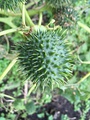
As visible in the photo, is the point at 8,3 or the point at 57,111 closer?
the point at 8,3

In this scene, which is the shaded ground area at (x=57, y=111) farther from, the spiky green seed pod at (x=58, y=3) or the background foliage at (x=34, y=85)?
the spiky green seed pod at (x=58, y=3)

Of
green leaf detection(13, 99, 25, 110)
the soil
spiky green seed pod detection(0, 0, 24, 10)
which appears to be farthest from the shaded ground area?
spiky green seed pod detection(0, 0, 24, 10)

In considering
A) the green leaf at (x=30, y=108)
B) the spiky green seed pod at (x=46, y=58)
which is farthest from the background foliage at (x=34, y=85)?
the spiky green seed pod at (x=46, y=58)

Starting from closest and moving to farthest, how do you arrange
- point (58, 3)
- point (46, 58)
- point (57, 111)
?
point (46, 58)
point (58, 3)
point (57, 111)

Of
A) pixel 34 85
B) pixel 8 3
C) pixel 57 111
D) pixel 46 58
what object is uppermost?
pixel 8 3

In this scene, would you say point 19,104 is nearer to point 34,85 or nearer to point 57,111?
point 34,85

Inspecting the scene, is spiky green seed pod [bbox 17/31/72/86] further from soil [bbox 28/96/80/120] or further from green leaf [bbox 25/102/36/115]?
soil [bbox 28/96/80/120]

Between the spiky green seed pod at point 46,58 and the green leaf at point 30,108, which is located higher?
the spiky green seed pod at point 46,58

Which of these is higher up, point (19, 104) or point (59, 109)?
point (19, 104)

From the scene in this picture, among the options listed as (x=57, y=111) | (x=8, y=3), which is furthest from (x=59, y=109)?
(x=8, y=3)
